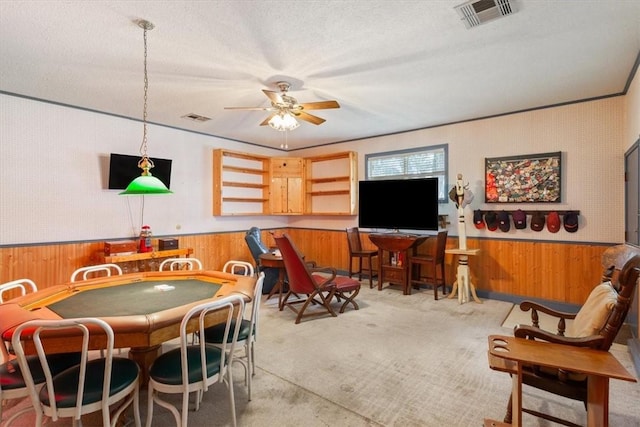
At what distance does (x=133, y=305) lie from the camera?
2.11 meters

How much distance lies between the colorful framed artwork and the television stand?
123 cm

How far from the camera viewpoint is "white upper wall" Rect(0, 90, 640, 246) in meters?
3.80

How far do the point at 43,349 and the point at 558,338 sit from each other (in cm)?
255

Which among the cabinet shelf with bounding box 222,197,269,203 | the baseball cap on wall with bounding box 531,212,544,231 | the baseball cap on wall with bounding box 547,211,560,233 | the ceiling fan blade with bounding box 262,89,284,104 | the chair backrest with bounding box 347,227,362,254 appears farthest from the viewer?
the cabinet shelf with bounding box 222,197,269,203

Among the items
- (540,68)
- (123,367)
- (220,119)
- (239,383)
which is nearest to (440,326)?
(239,383)

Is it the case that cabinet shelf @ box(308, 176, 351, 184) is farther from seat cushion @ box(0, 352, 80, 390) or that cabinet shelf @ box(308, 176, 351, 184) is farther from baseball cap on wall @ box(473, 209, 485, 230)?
seat cushion @ box(0, 352, 80, 390)

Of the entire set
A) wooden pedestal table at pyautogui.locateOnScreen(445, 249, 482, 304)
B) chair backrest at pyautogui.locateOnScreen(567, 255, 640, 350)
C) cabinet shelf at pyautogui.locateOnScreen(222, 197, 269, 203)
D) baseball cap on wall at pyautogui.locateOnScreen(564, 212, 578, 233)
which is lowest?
wooden pedestal table at pyautogui.locateOnScreen(445, 249, 482, 304)

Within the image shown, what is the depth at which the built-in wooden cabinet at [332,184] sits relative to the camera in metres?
6.16

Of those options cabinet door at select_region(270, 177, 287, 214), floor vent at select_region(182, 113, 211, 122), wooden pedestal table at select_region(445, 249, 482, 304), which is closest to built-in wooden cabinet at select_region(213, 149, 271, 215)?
cabinet door at select_region(270, 177, 287, 214)

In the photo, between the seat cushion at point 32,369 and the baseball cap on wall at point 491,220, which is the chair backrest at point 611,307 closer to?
the baseball cap on wall at point 491,220

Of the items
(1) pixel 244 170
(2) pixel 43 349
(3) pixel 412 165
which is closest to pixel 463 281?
(3) pixel 412 165

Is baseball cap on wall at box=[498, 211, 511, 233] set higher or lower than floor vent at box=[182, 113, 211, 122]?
lower

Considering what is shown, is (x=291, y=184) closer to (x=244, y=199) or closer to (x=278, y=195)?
(x=278, y=195)

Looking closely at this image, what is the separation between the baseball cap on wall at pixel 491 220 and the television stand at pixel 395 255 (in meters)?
0.89
